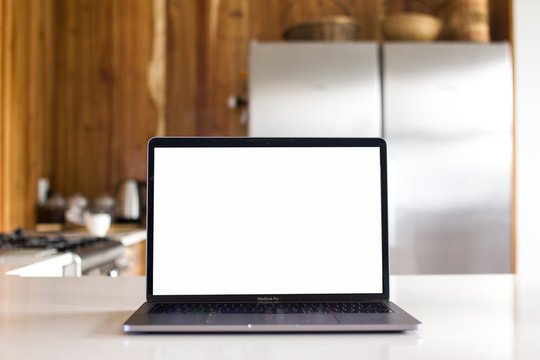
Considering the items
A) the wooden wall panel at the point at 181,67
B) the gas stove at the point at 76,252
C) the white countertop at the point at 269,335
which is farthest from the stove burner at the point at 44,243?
the wooden wall panel at the point at 181,67

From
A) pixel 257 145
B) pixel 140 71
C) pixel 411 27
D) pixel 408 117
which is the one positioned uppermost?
pixel 411 27

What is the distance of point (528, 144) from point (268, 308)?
2492mm

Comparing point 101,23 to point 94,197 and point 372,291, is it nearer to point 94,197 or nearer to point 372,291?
point 94,197

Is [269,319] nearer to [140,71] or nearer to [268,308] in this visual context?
[268,308]

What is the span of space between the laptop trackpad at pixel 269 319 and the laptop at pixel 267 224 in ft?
0.17

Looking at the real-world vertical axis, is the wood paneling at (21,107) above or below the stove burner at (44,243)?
above

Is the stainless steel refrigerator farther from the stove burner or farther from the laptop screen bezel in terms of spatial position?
the laptop screen bezel

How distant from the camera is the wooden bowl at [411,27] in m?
2.95

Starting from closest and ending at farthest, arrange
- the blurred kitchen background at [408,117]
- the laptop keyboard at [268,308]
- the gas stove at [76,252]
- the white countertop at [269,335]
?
1. the white countertop at [269,335]
2. the laptop keyboard at [268,308]
3. the gas stove at [76,252]
4. the blurred kitchen background at [408,117]

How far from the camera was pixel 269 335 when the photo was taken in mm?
686

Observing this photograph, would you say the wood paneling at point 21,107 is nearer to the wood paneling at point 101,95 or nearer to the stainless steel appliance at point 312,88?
→ the wood paneling at point 101,95

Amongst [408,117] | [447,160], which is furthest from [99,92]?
[447,160]

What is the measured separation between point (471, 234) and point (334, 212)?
2233 mm

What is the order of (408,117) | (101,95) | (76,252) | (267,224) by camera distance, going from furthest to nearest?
(101,95), (408,117), (76,252), (267,224)
